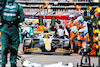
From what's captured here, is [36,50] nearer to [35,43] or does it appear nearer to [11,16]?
[35,43]

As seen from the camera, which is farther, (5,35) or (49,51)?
(49,51)

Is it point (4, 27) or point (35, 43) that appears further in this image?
point (35, 43)

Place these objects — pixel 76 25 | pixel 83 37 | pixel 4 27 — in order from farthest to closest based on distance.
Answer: pixel 76 25 → pixel 83 37 → pixel 4 27

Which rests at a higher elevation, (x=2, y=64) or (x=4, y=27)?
(x=4, y=27)

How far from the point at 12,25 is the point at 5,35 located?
261 millimetres

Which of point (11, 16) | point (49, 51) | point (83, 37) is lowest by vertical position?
point (49, 51)

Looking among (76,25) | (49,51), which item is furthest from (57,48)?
(76,25)

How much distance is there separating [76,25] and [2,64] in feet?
16.8

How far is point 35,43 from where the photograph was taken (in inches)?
280

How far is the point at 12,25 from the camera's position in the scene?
11.9 ft

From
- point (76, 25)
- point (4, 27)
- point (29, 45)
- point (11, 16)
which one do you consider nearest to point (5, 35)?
point (4, 27)

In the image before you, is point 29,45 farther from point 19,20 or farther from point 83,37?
point 19,20

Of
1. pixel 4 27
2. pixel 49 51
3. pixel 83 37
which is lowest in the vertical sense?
pixel 49 51

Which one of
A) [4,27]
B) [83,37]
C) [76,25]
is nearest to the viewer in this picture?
[4,27]
